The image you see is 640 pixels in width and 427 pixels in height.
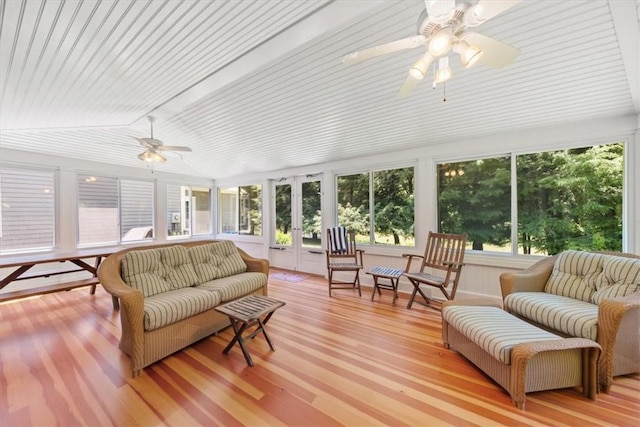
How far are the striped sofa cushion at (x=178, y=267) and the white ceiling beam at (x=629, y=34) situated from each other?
4.21 meters

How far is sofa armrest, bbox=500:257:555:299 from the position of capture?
250cm

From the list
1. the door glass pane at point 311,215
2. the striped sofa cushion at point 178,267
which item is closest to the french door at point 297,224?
the door glass pane at point 311,215

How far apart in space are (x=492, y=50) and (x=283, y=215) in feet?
15.3

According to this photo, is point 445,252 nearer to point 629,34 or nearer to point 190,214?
point 629,34

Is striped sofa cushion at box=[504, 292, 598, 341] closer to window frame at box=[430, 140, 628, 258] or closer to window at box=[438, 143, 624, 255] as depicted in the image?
window frame at box=[430, 140, 628, 258]

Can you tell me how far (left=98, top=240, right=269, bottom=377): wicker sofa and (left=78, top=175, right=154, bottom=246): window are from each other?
3.08 metres

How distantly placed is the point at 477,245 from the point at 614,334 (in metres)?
1.96

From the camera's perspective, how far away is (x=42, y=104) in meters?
2.72

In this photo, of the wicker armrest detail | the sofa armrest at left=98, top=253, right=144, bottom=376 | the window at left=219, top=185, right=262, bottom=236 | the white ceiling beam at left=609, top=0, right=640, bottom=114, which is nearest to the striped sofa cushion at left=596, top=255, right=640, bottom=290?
the wicker armrest detail

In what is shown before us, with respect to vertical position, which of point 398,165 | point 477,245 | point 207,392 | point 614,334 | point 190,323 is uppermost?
point 398,165

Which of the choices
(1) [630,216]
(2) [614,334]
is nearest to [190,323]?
(2) [614,334]

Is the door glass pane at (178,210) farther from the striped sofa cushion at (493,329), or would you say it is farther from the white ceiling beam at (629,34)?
the white ceiling beam at (629,34)

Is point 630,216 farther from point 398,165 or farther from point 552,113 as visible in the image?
point 398,165

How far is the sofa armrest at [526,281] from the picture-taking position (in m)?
2.50
